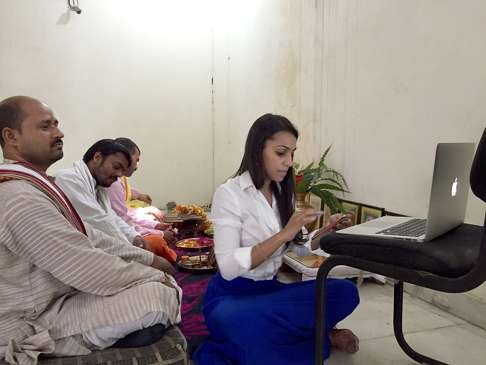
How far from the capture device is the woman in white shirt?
1.32 meters

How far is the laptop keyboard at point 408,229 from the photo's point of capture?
1070 millimetres

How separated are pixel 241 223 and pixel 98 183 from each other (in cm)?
131

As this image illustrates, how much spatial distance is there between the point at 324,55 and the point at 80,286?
245 centimetres

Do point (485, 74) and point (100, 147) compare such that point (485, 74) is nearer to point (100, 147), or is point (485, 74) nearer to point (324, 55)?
point (324, 55)

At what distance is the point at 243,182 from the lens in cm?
151

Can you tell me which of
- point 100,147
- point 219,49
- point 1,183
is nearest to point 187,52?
point 219,49

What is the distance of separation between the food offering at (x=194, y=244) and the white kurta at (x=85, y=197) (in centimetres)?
A: 52

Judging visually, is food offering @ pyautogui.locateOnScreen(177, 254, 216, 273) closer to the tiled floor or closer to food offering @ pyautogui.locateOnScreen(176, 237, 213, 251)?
food offering @ pyautogui.locateOnScreen(176, 237, 213, 251)

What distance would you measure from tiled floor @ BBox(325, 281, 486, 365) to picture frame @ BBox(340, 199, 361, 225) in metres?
0.60

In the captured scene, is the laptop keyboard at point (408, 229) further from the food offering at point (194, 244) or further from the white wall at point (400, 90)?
the food offering at point (194, 244)

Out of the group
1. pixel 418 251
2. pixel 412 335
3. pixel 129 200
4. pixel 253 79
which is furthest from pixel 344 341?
pixel 253 79

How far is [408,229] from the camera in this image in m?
1.15

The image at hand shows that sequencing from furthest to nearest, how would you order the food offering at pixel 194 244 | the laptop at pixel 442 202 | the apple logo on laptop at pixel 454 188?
the food offering at pixel 194 244 → the apple logo on laptop at pixel 454 188 → the laptop at pixel 442 202

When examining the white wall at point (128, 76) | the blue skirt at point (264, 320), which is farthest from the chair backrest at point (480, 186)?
the white wall at point (128, 76)
